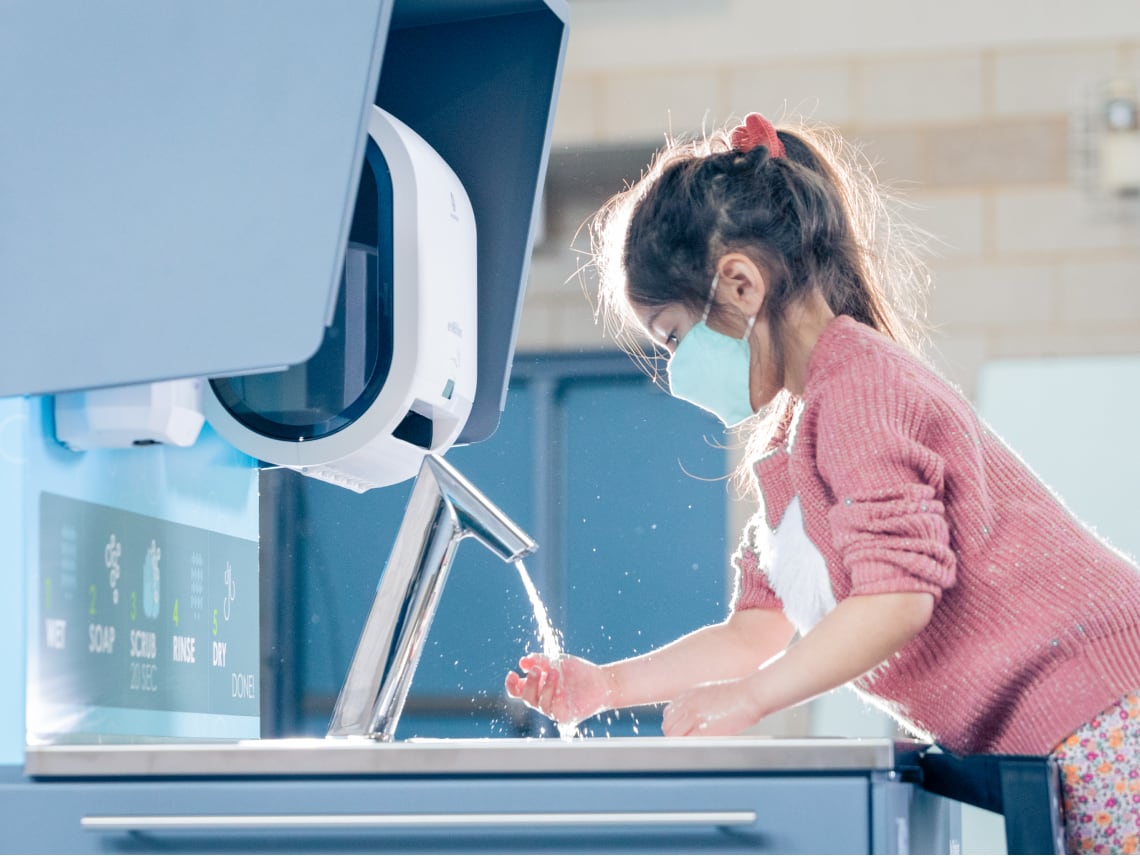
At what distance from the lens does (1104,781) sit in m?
1.04

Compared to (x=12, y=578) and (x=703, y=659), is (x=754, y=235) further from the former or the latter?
(x=12, y=578)

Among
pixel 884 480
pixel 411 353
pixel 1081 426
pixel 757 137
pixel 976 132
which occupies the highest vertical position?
pixel 976 132

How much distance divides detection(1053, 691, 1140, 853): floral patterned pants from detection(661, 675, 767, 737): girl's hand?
23cm

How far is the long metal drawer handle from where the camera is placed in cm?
79

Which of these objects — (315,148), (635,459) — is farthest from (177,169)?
(635,459)

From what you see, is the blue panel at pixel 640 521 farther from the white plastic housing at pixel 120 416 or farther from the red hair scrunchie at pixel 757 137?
the white plastic housing at pixel 120 416

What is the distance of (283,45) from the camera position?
972mm

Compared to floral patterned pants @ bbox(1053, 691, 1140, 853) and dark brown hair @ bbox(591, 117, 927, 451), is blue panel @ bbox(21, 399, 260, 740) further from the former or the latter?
floral patterned pants @ bbox(1053, 691, 1140, 853)

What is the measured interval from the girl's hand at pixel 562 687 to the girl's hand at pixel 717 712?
265 mm

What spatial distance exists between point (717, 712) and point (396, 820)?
0.28 metres

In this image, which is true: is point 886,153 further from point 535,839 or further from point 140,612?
point 535,839

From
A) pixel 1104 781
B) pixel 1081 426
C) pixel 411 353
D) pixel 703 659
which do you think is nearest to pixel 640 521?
pixel 1081 426

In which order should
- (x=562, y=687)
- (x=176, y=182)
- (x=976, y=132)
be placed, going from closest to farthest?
(x=176, y=182) → (x=562, y=687) → (x=976, y=132)

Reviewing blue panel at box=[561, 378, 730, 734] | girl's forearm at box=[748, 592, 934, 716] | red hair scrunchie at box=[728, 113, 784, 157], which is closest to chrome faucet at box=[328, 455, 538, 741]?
girl's forearm at box=[748, 592, 934, 716]
